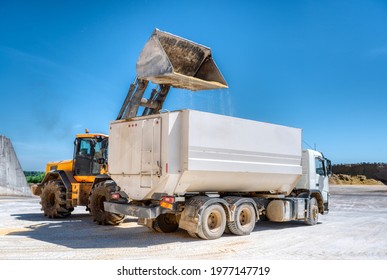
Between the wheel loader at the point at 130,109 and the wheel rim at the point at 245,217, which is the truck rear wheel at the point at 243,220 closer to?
the wheel rim at the point at 245,217

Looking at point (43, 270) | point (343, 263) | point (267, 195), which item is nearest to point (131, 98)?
point (267, 195)

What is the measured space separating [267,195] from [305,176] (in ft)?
7.48

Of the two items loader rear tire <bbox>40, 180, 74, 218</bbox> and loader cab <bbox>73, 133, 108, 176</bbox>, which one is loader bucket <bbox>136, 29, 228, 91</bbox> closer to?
loader cab <bbox>73, 133, 108, 176</bbox>

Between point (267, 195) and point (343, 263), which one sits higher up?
point (267, 195)

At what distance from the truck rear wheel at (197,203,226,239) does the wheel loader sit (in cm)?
216

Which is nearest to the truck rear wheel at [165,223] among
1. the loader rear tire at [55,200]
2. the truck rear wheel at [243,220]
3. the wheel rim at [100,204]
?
the truck rear wheel at [243,220]

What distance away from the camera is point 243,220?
1227 centimetres

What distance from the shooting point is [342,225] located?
1468cm

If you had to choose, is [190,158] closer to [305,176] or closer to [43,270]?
[43,270]

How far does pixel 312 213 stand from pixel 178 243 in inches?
251

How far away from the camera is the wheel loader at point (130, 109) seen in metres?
11.6

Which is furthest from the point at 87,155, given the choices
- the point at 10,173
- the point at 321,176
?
the point at 10,173

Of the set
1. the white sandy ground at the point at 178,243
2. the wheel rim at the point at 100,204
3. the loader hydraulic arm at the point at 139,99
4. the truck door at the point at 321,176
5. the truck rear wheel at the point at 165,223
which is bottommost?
the white sandy ground at the point at 178,243

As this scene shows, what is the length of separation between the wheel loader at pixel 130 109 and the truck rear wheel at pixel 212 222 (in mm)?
2159
